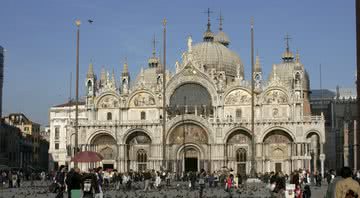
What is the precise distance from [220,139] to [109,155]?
46.6 ft

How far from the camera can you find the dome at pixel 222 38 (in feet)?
327

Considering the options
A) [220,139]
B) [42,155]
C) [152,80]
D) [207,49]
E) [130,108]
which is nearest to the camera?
[220,139]

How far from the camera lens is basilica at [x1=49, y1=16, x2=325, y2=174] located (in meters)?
77.3

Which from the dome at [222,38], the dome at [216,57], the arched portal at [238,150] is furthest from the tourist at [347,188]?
the dome at [222,38]

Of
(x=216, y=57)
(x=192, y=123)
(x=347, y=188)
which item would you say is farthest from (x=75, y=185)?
(x=216, y=57)

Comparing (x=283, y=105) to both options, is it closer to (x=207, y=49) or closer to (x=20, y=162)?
(x=207, y=49)

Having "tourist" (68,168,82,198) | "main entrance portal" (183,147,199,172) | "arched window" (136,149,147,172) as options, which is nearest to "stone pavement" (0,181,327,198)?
"tourist" (68,168,82,198)

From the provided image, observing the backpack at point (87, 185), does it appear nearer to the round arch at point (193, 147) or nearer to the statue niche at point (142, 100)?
the round arch at point (193, 147)

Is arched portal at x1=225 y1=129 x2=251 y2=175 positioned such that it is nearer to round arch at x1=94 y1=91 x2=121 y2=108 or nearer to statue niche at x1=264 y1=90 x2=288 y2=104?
statue niche at x1=264 y1=90 x2=288 y2=104

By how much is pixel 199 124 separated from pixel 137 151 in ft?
29.0

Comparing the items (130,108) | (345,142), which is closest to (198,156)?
(130,108)

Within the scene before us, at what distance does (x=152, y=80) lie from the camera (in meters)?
100

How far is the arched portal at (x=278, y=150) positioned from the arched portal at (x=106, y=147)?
1846 centimetres

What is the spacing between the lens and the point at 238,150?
79.5 metres
